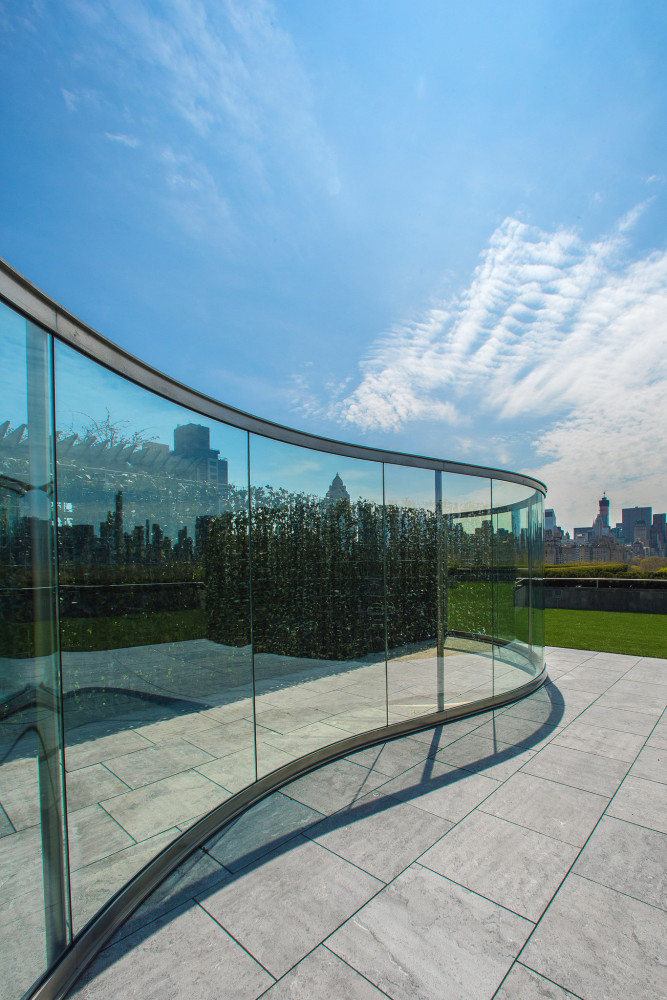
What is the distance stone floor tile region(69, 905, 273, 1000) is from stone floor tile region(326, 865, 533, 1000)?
1.63 ft

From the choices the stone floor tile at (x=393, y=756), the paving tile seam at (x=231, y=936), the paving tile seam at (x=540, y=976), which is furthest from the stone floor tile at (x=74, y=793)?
the stone floor tile at (x=393, y=756)

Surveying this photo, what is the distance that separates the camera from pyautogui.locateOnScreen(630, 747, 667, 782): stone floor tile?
444 cm

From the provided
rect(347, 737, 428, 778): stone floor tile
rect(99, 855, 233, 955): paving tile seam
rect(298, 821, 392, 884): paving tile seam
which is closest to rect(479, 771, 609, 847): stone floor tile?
rect(347, 737, 428, 778): stone floor tile

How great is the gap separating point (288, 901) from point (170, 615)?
1.93 m

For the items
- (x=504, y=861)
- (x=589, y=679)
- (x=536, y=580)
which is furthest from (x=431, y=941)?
(x=589, y=679)

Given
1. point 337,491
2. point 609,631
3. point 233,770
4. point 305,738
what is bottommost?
point 609,631

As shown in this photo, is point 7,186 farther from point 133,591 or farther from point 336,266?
point 133,591

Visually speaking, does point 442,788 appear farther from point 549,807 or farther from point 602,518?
point 602,518

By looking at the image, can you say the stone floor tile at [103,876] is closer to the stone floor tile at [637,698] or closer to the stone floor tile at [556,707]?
the stone floor tile at [556,707]

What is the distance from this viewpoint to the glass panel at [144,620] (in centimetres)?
246

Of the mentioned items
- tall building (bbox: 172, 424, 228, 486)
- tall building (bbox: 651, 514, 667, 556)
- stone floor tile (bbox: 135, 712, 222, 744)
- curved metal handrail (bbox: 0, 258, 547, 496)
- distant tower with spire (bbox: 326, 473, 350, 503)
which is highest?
curved metal handrail (bbox: 0, 258, 547, 496)

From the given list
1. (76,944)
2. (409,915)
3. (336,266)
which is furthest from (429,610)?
(336,266)

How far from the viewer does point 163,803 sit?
3.07 m

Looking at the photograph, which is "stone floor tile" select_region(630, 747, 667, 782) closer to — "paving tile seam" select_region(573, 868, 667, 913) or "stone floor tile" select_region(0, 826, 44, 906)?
"paving tile seam" select_region(573, 868, 667, 913)
